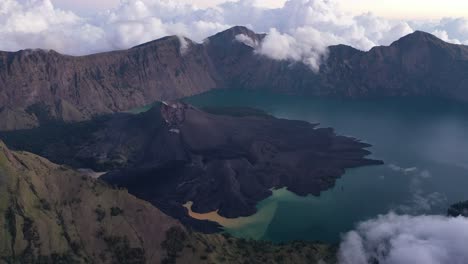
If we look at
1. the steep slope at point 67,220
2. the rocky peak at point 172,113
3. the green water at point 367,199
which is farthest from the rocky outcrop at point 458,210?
the rocky peak at point 172,113

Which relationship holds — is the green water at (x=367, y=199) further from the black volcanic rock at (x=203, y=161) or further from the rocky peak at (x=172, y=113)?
the rocky peak at (x=172, y=113)

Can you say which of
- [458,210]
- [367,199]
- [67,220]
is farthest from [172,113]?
[458,210]

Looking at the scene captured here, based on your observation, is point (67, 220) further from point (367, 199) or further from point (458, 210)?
point (458, 210)

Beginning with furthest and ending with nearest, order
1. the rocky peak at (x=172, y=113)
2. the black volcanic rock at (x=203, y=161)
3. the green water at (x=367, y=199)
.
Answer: the rocky peak at (x=172, y=113), the black volcanic rock at (x=203, y=161), the green water at (x=367, y=199)

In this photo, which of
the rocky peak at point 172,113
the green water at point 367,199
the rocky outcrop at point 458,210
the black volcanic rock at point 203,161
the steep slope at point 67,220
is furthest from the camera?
the rocky peak at point 172,113

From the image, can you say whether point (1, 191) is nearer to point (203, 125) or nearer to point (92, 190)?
point (92, 190)
